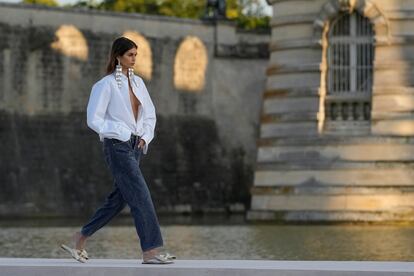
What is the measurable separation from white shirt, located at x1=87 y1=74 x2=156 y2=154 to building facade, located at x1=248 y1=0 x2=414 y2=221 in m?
14.4

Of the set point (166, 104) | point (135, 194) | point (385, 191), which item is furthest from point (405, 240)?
point (166, 104)

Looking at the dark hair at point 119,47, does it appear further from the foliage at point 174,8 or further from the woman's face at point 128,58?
the foliage at point 174,8

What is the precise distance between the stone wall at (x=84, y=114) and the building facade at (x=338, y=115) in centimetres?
980

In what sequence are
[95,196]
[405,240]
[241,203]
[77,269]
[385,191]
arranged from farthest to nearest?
1. [241,203]
2. [95,196]
3. [385,191]
4. [405,240]
5. [77,269]

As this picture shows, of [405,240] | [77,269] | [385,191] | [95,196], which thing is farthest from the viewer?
[95,196]

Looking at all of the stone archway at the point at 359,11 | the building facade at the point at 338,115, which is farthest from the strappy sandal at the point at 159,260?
the stone archway at the point at 359,11

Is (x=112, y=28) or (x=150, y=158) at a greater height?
(x=112, y=28)

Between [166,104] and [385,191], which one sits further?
[166,104]

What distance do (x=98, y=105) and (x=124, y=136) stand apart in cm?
30

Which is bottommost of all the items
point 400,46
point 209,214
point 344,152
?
point 209,214

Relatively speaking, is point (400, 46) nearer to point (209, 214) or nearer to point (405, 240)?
point (405, 240)

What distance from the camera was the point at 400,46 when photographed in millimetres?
26828

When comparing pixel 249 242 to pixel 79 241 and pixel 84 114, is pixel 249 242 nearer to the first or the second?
pixel 79 241

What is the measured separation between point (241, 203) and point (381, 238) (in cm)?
1867
